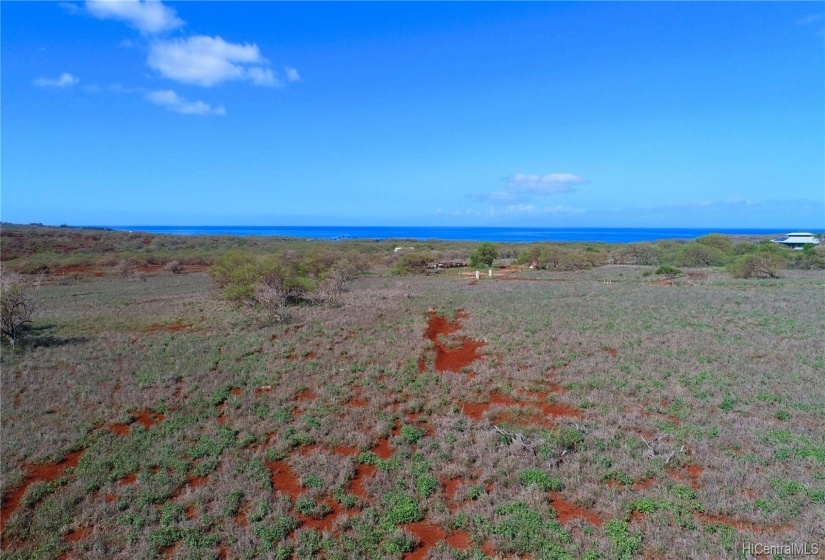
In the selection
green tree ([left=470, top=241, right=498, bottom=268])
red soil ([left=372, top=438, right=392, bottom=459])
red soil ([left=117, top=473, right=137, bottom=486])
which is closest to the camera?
red soil ([left=117, top=473, right=137, bottom=486])

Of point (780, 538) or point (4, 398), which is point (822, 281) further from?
point (4, 398)

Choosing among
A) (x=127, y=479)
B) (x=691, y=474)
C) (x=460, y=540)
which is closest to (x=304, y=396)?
(x=127, y=479)

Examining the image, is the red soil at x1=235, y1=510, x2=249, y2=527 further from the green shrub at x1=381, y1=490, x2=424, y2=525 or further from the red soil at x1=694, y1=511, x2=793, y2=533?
the red soil at x1=694, y1=511, x2=793, y2=533

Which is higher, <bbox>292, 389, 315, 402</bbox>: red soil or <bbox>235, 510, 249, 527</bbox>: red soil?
<bbox>292, 389, 315, 402</bbox>: red soil

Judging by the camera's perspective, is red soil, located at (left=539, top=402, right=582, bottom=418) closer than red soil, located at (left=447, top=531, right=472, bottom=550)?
No

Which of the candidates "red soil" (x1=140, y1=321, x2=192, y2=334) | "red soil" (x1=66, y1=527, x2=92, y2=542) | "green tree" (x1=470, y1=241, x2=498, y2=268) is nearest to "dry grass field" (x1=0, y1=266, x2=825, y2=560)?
"red soil" (x1=66, y1=527, x2=92, y2=542)

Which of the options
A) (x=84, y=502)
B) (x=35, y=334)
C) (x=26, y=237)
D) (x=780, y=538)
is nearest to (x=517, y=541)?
(x=780, y=538)

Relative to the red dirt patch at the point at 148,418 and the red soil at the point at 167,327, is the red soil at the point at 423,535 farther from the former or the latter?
the red soil at the point at 167,327
